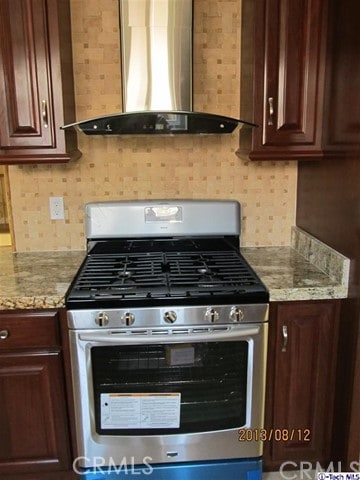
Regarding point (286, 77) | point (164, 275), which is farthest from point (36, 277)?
point (286, 77)

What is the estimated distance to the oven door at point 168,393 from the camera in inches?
61.7

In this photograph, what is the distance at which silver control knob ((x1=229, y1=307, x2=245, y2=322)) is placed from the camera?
5.12 ft

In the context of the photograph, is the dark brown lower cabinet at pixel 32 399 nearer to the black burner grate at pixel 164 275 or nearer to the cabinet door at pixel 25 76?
the black burner grate at pixel 164 275

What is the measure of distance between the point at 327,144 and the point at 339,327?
755mm

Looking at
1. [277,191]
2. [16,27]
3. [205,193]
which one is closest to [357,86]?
[277,191]

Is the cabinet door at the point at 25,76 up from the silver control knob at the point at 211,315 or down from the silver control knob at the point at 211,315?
up

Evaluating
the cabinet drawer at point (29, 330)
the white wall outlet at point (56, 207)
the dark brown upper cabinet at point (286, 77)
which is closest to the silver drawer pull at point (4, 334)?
the cabinet drawer at point (29, 330)

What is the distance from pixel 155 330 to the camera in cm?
155

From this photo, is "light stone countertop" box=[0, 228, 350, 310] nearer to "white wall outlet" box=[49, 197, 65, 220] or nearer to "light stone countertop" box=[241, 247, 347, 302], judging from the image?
"light stone countertop" box=[241, 247, 347, 302]

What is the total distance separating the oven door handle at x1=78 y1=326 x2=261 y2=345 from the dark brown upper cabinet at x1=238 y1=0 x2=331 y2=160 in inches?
30.3

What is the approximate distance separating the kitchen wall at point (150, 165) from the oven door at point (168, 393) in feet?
2.44

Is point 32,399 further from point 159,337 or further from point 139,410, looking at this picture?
point 159,337
